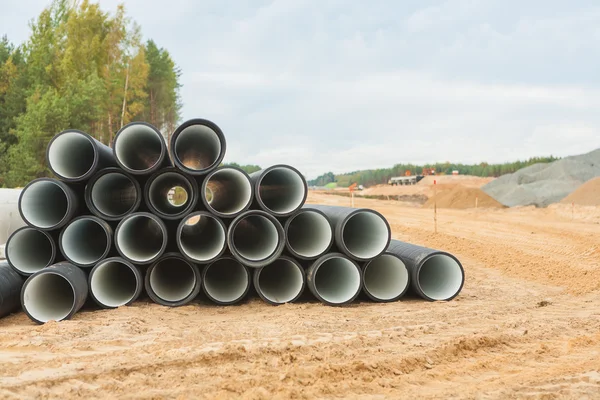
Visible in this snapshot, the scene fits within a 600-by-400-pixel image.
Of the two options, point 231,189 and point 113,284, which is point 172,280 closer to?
point 113,284

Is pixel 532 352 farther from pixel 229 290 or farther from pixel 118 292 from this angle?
pixel 118 292

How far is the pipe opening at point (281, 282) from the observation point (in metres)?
5.95

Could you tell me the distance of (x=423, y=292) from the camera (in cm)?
618

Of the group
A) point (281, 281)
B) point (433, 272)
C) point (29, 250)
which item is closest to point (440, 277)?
point (433, 272)

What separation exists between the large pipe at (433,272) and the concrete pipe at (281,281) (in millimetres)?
1337

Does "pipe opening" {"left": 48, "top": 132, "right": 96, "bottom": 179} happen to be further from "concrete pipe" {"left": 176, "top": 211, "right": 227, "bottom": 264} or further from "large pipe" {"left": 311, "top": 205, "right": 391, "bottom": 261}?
"large pipe" {"left": 311, "top": 205, "right": 391, "bottom": 261}

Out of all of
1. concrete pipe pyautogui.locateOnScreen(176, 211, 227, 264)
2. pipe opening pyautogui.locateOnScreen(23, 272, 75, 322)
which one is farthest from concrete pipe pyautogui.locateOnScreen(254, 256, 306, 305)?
pipe opening pyautogui.locateOnScreen(23, 272, 75, 322)

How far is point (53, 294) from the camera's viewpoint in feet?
18.5

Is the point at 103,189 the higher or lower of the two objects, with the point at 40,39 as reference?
lower

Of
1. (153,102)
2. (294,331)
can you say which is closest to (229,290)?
(294,331)

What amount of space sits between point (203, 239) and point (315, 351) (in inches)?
129

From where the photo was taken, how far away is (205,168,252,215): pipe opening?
582cm

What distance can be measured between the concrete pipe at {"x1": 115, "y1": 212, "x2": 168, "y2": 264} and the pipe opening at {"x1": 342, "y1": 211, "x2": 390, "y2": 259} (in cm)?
222

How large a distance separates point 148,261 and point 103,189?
4.18 ft
